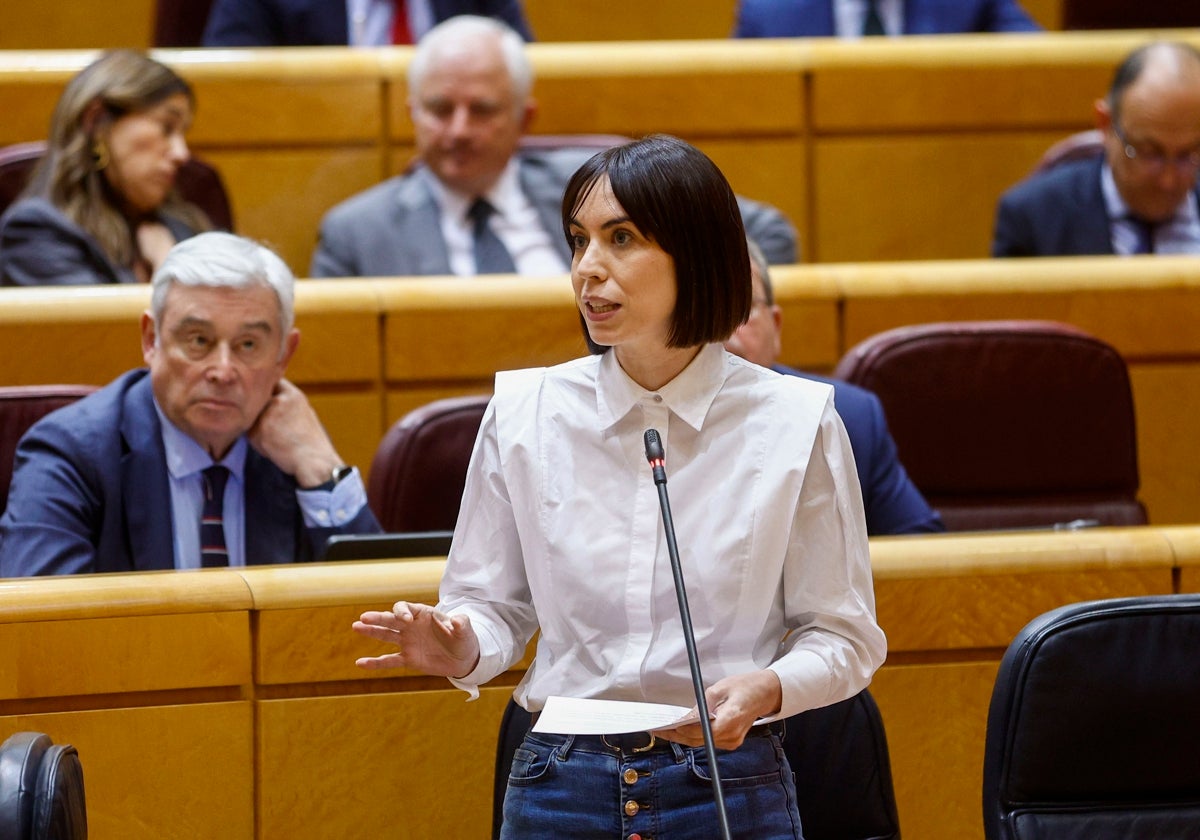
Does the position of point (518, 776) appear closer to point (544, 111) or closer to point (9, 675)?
point (9, 675)

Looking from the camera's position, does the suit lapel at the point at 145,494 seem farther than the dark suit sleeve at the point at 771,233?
No

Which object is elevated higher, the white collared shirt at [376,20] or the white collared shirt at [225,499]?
the white collared shirt at [376,20]

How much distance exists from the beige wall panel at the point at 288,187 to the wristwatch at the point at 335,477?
0.89 m

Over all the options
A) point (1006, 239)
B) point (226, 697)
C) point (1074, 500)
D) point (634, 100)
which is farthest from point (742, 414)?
point (634, 100)

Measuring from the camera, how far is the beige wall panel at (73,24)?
286cm

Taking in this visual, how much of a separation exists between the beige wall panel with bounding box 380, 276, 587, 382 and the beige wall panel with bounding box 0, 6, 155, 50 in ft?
4.46

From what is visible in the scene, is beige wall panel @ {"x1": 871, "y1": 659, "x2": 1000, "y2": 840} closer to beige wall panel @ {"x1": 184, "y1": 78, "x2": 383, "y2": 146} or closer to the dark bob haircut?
the dark bob haircut

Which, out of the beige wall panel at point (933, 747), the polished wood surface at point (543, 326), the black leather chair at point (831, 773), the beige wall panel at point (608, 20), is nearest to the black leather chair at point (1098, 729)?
the black leather chair at point (831, 773)

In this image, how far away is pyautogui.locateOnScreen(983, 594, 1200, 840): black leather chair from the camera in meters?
0.93

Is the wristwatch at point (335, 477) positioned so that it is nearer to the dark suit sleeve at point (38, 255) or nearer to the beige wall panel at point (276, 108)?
the dark suit sleeve at point (38, 255)

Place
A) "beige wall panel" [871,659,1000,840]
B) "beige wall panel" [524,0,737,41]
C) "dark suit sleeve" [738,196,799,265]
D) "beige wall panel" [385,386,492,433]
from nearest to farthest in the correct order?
"beige wall panel" [871,659,1000,840]
"beige wall panel" [385,386,492,433]
"dark suit sleeve" [738,196,799,265]
"beige wall panel" [524,0,737,41]

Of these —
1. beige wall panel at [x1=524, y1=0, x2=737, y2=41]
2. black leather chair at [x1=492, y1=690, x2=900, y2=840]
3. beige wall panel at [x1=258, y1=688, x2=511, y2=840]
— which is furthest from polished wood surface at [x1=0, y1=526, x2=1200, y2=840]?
beige wall panel at [x1=524, y1=0, x2=737, y2=41]

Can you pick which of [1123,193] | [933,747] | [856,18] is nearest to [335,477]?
[933,747]

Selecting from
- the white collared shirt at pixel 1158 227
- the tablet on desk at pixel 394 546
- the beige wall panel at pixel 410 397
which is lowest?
the tablet on desk at pixel 394 546
